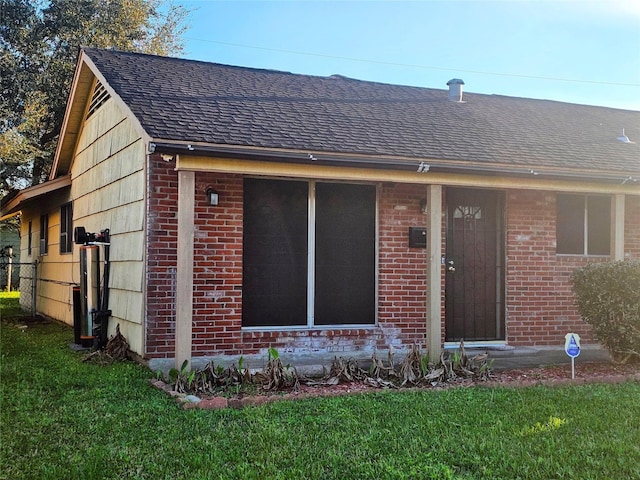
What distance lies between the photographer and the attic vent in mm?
9922

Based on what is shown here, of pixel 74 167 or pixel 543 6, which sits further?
pixel 74 167

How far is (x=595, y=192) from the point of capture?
8.33 meters

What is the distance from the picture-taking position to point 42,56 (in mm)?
19688

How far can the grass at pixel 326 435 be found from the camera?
394 centimetres

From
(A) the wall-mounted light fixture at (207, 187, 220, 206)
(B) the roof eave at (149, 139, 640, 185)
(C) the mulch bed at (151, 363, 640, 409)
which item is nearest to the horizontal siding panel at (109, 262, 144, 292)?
(A) the wall-mounted light fixture at (207, 187, 220, 206)

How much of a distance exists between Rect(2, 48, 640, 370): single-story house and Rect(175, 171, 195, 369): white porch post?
1 cm

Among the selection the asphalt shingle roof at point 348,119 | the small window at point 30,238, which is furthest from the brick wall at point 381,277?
the small window at point 30,238

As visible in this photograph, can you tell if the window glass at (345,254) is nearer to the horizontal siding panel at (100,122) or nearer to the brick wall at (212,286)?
the brick wall at (212,286)

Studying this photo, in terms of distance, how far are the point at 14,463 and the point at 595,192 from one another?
24.3ft

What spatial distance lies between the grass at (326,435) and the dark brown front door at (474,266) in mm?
2460

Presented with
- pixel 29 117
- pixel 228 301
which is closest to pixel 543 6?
pixel 228 301

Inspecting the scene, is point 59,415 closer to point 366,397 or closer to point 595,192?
point 366,397

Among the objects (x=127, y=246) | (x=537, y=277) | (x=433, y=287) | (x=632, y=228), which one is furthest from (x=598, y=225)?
(x=127, y=246)

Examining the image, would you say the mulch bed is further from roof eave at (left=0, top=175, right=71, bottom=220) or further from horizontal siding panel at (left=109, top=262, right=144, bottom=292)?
roof eave at (left=0, top=175, right=71, bottom=220)
